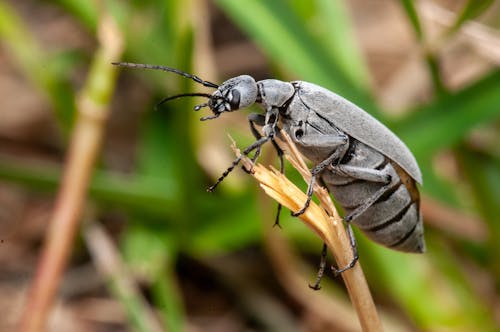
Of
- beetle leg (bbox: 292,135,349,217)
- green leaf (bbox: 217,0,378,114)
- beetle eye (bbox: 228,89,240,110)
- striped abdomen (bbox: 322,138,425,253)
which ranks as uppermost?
green leaf (bbox: 217,0,378,114)

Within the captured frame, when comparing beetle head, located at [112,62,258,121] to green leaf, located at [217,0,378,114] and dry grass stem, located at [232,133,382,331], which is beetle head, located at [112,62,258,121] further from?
green leaf, located at [217,0,378,114]

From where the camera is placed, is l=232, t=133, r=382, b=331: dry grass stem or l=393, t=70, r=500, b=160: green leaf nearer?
l=232, t=133, r=382, b=331: dry grass stem

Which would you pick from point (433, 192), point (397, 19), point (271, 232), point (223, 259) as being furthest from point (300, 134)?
point (397, 19)

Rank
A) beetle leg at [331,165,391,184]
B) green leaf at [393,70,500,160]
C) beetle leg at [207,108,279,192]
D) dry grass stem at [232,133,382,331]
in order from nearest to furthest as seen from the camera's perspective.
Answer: dry grass stem at [232,133,382,331] < beetle leg at [207,108,279,192] < beetle leg at [331,165,391,184] < green leaf at [393,70,500,160]

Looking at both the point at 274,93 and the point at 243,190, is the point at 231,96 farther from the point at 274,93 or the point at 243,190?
the point at 243,190

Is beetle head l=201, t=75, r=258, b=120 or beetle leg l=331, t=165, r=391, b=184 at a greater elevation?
beetle head l=201, t=75, r=258, b=120

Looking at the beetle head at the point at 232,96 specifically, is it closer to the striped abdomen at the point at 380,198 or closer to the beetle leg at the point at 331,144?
the beetle leg at the point at 331,144

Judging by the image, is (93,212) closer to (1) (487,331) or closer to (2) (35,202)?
(2) (35,202)

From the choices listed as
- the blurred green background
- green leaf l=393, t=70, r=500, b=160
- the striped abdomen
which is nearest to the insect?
the striped abdomen
